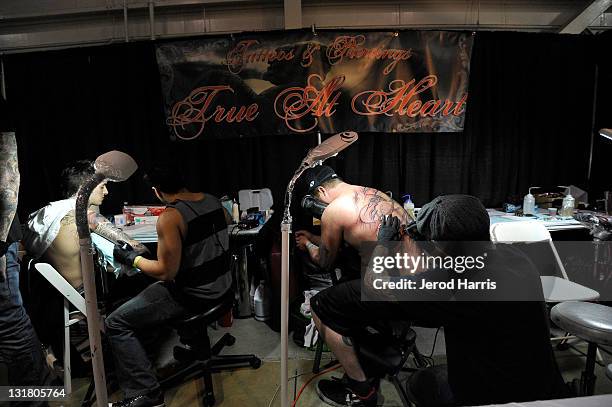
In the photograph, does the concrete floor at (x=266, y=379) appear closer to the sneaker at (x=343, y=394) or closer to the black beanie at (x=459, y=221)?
the sneaker at (x=343, y=394)

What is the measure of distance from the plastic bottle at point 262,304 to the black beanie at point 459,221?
7.12 ft

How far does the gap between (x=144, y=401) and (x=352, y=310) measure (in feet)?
4.11

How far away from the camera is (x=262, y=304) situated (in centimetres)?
324

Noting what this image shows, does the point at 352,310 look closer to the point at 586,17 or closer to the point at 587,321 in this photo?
the point at 587,321

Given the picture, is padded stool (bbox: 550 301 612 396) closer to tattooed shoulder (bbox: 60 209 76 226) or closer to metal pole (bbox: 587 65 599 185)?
tattooed shoulder (bbox: 60 209 76 226)

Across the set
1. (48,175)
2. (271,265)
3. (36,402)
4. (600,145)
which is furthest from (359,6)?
(36,402)

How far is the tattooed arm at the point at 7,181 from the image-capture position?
1.69 meters

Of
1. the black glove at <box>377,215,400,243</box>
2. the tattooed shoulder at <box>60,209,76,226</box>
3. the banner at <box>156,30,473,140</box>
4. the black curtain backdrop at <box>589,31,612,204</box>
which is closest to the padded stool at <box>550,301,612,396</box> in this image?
the black glove at <box>377,215,400,243</box>

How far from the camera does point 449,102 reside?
144 inches

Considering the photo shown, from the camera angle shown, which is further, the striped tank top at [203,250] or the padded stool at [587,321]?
the striped tank top at [203,250]

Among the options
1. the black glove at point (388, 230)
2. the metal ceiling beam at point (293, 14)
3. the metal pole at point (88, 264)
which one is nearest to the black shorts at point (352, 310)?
the black glove at point (388, 230)

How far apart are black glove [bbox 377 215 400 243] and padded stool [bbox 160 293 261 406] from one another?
1.01 metres

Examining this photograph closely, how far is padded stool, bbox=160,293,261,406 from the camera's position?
2.08 m

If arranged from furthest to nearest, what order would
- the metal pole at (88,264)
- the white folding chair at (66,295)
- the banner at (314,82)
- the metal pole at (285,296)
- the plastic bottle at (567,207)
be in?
the banner at (314,82) → the plastic bottle at (567,207) → the white folding chair at (66,295) → the metal pole at (285,296) → the metal pole at (88,264)
